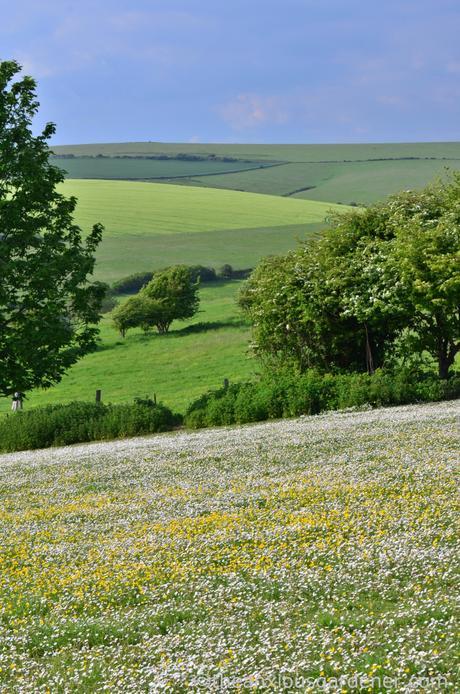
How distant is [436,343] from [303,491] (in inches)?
926

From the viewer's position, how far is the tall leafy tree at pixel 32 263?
33.8 m

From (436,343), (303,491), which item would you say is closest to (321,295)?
(436,343)

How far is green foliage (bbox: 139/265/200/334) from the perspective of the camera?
79.7 m

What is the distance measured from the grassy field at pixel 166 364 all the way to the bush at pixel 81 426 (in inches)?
421

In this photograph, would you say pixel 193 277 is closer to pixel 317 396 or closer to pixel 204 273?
pixel 204 273

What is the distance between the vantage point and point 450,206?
39.5 meters

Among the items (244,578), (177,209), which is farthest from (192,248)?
(244,578)

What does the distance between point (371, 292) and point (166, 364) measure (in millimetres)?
31489

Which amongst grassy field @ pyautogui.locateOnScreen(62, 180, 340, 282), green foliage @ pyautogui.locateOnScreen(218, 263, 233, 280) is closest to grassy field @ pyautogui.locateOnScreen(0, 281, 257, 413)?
green foliage @ pyautogui.locateOnScreen(218, 263, 233, 280)

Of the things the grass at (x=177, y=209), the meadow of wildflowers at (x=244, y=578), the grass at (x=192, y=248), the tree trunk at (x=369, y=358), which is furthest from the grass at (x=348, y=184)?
the meadow of wildflowers at (x=244, y=578)

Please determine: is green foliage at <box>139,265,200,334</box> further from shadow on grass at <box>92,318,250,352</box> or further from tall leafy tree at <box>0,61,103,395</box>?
tall leafy tree at <box>0,61,103,395</box>

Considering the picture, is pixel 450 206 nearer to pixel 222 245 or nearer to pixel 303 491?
pixel 303 491

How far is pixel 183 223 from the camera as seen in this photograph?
13975cm

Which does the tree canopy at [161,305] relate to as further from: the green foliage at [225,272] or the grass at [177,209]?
the grass at [177,209]
